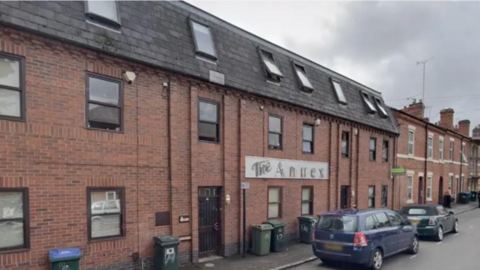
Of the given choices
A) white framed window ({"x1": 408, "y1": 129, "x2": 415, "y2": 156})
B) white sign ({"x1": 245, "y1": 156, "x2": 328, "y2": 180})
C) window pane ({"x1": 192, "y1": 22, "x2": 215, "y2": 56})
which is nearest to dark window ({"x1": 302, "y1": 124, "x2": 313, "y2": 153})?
white sign ({"x1": 245, "y1": 156, "x2": 328, "y2": 180})

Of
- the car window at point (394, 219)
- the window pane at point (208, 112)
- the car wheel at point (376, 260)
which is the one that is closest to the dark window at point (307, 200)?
the car window at point (394, 219)

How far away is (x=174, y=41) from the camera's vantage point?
27.6 ft

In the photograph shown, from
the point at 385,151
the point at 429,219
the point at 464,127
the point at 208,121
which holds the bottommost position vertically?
the point at 429,219

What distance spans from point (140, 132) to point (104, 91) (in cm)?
128

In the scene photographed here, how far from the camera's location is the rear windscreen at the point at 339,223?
7.96m

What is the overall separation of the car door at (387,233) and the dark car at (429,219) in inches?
157

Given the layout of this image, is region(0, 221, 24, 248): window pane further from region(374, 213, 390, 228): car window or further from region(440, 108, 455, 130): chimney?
region(440, 108, 455, 130): chimney

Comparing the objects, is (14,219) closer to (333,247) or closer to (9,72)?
(9,72)

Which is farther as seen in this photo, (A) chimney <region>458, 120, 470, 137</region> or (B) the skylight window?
(A) chimney <region>458, 120, 470, 137</region>

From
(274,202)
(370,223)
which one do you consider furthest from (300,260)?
(274,202)

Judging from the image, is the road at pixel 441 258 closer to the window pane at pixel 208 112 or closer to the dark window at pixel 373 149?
the window pane at pixel 208 112

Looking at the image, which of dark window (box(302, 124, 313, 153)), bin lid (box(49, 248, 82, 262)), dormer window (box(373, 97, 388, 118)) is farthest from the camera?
dormer window (box(373, 97, 388, 118))

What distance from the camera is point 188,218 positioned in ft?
27.6

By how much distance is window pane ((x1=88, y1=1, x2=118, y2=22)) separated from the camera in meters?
6.93
